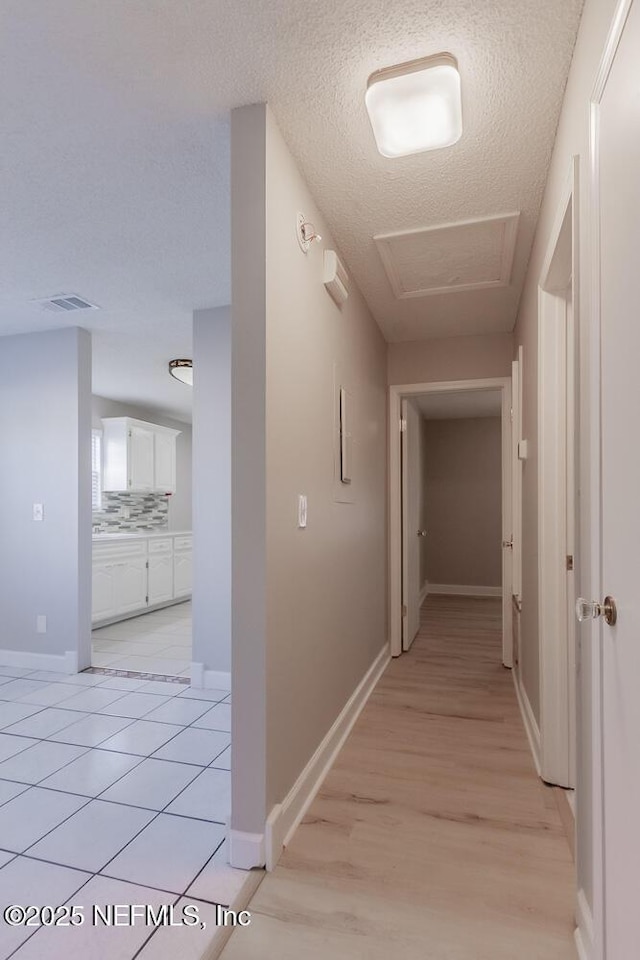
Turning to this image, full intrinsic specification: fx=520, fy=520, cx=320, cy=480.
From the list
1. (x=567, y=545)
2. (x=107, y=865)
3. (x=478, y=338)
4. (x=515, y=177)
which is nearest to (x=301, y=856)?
(x=107, y=865)

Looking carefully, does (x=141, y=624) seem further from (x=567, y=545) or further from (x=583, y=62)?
(x=583, y=62)

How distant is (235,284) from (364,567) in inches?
76.2

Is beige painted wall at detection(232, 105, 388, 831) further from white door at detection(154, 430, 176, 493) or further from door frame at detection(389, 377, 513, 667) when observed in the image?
white door at detection(154, 430, 176, 493)

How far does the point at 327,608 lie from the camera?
237 cm

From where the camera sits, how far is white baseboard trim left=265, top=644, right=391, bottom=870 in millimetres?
1674

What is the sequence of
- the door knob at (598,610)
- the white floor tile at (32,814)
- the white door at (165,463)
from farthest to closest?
the white door at (165,463), the white floor tile at (32,814), the door knob at (598,610)

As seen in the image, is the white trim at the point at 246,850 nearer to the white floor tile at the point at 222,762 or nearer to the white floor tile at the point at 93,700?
the white floor tile at the point at 222,762

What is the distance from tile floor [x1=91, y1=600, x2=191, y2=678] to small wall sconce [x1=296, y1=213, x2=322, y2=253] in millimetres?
2944

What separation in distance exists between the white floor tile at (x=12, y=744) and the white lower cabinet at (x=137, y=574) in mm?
2267

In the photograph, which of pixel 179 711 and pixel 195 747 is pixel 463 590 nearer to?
pixel 179 711

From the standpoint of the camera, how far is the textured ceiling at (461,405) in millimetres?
5500

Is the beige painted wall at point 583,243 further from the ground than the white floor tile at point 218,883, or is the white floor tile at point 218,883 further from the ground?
the beige painted wall at point 583,243

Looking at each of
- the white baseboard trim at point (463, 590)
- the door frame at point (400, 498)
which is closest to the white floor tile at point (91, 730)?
the door frame at point (400, 498)

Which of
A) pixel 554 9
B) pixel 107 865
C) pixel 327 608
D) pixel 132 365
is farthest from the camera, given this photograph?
pixel 132 365
